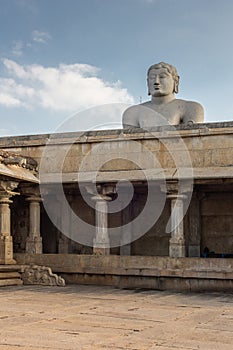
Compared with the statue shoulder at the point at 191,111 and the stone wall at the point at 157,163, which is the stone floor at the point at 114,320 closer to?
the stone wall at the point at 157,163

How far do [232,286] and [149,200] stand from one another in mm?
4694

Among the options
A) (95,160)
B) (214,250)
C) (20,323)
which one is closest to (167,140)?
(95,160)

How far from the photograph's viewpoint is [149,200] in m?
17.5

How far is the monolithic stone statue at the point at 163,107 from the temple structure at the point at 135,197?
6.31ft

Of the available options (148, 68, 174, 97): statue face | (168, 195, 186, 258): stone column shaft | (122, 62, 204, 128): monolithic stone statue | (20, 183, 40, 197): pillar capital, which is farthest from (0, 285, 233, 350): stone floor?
(148, 68, 174, 97): statue face

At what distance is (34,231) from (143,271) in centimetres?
349

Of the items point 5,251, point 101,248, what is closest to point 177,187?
point 101,248

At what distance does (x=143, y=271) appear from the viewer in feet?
47.0

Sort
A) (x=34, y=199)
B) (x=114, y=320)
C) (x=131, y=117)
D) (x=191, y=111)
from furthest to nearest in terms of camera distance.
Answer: (x=131, y=117)
(x=191, y=111)
(x=34, y=199)
(x=114, y=320)

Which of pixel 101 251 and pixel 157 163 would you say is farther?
pixel 101 251

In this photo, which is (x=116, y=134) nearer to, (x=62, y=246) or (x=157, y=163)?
(x=157, y=163)

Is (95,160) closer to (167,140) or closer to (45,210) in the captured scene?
(167,140)

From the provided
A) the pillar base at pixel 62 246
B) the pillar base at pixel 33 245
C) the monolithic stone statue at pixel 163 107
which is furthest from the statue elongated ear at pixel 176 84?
the pillar base at pixel 33 245

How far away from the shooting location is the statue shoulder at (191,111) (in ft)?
53.5
